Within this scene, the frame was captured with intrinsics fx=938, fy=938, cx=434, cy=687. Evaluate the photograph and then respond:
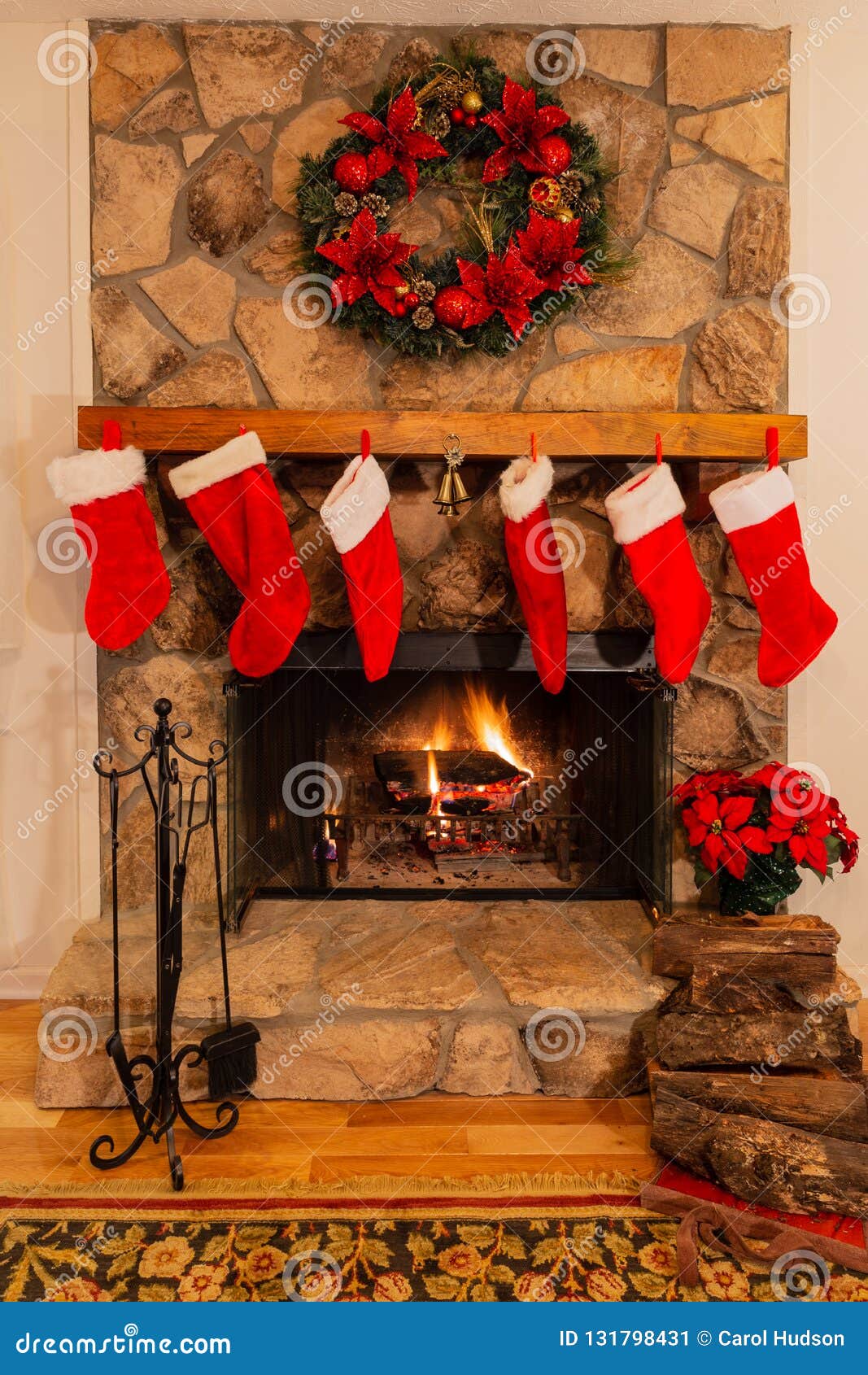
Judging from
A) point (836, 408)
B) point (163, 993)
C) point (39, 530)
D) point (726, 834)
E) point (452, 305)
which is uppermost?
point (452, 305)

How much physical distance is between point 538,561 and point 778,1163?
126 centimetres

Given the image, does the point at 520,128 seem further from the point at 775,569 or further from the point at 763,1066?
the point at 763,1066

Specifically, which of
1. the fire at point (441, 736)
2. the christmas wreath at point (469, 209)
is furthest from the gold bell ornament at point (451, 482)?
the fire at point (441, 736)

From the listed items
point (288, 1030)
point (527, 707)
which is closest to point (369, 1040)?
point (288, 1030)

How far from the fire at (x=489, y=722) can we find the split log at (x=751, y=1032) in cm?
86

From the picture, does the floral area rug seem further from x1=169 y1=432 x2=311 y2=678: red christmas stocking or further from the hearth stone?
x1=169 y1=432 x2=311 y2=678: red christmas stocking

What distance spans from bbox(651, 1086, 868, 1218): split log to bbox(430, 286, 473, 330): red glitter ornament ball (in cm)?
173

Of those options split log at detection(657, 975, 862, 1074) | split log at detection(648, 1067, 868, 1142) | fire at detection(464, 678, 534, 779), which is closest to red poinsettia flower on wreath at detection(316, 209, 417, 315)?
fire at detection(464, 678, 534, 779)

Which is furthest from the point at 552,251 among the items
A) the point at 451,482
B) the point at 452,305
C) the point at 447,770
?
the point at 447,770

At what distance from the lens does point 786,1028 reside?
6.06 feet

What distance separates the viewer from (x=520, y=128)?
213cm

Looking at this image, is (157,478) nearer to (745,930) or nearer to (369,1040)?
(369,1040)

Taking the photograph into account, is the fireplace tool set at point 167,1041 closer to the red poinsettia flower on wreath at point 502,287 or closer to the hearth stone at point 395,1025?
the hearth stone at point 395,1025

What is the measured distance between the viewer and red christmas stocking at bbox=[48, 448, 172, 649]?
6.61 ft
